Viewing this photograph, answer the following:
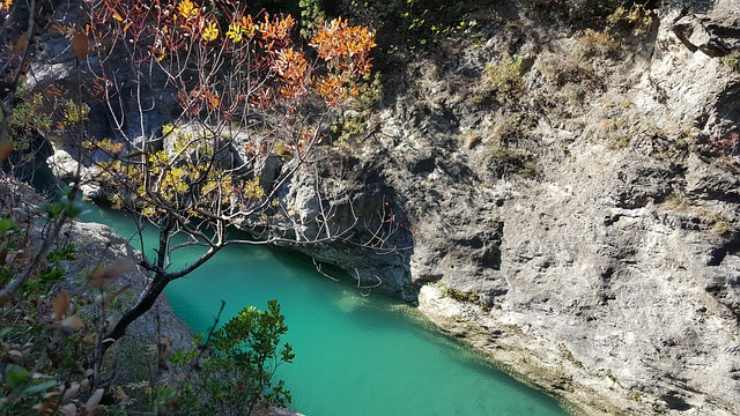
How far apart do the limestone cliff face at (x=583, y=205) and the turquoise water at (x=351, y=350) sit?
Result: 0.38 meters

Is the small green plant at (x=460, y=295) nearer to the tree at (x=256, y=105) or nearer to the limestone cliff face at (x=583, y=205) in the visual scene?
the limestone cliff face at (x=583, y=205)

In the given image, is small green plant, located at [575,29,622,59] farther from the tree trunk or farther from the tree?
the tree trunk

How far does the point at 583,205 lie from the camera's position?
16.0 ft

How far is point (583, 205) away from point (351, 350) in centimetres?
329

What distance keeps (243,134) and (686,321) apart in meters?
6.10

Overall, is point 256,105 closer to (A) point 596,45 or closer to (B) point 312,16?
(B) point 312,16

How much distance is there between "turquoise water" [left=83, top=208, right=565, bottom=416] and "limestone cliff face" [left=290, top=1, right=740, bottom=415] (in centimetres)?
38

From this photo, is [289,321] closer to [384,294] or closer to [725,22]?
[384,294]

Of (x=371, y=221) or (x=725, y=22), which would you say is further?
(x=371, y=221)

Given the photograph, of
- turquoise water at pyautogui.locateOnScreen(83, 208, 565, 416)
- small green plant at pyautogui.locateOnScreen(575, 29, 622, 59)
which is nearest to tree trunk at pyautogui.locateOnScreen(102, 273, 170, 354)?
turquoise water at pyautogui.locateOnScreen(83, 208, 565, 416)

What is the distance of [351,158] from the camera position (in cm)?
638

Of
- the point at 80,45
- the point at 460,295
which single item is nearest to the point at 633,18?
the point at 460,295

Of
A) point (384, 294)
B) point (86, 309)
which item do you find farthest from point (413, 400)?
point (86, 309)

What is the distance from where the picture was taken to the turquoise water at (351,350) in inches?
196
